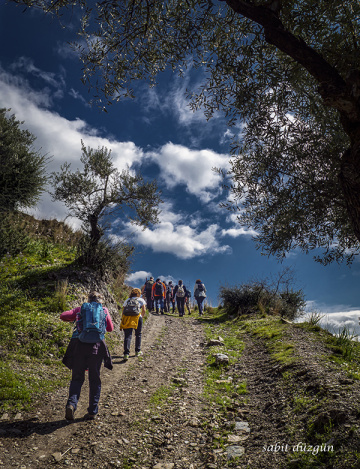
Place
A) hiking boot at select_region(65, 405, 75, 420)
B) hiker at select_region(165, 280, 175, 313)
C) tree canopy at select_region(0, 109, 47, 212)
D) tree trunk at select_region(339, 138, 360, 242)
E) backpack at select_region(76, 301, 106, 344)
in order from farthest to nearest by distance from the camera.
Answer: hiker at select_region(165, 280, 175, 313) → tree canopy at select_region(0, 109, 47, 212) → backpack at select_region(76, 301, 106, 344) → hiking boot at select_region(65, 405, 75, 420) → tree trunk at select_region(339, 138, 360, 242)

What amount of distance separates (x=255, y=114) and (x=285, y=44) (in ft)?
8.91

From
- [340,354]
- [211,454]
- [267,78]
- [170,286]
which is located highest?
[267,78]

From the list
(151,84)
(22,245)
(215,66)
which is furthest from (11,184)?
(215,66)

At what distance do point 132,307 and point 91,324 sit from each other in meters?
4.36

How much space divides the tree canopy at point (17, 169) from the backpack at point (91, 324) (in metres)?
16.8

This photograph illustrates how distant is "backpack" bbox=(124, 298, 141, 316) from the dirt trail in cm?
242

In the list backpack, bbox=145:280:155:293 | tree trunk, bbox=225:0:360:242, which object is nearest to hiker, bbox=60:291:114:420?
tree trunk, bbox=225:0:360:242

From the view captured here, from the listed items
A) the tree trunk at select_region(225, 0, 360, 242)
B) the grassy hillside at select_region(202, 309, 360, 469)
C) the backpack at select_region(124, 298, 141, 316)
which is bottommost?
the grassy hillside at select_region(202, 309, 360, 469)

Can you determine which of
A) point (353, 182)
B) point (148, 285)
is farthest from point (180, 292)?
point (353, 182)

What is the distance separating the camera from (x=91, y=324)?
6551 mm

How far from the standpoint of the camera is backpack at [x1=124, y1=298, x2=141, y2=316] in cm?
1077

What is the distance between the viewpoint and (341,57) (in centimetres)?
634

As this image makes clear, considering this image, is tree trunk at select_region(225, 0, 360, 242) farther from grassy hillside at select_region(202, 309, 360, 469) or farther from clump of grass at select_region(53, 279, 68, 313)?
clump of grass at select_region(53, 279, 68, 313)

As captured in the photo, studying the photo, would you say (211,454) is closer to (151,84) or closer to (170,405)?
(170,405)
